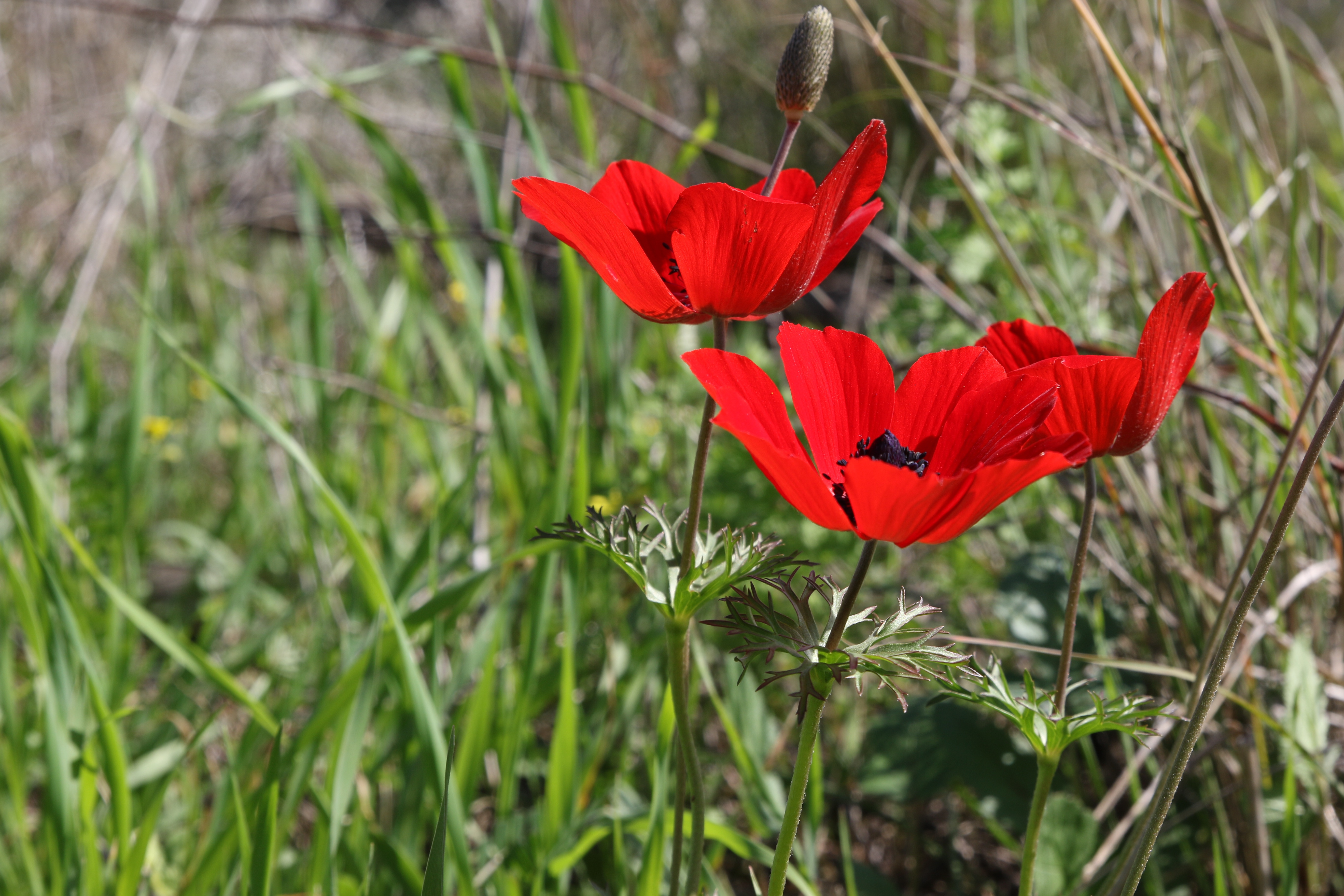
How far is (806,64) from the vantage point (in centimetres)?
52

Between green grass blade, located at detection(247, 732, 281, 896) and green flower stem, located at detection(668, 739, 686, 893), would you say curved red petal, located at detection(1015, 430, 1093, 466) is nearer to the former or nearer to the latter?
green flower stem, located at detection(668, 739, 686, 893)

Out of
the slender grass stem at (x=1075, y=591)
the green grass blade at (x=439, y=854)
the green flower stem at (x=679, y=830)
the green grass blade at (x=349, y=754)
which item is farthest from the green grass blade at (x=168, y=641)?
the slender grass stem at (x=1075, y=591)

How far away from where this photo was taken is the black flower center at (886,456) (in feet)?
1.75

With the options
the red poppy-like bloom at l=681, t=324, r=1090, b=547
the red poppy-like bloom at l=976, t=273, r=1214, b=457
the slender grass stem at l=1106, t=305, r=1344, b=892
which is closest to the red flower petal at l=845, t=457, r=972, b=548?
the red poppy-like bloom at l=681, t=324, r=1090, b=547

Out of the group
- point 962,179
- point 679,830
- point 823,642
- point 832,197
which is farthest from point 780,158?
point 962,179

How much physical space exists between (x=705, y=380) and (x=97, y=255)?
1.66 m

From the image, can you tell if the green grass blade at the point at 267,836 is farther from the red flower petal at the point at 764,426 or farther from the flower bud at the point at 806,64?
the flower bud at the point at 806,64

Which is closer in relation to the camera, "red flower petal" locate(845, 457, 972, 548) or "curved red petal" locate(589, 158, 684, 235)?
"red flower petal" locate(845, 457, 972, 548)

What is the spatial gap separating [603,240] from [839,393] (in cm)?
17

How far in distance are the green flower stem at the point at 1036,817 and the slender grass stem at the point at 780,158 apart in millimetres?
371

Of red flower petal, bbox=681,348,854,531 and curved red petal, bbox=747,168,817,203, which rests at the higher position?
curved red petal, bbox=747,168,817,203

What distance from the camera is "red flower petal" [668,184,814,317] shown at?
49 centimetres

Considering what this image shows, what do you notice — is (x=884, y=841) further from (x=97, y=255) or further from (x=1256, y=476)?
(x=97, y=255)

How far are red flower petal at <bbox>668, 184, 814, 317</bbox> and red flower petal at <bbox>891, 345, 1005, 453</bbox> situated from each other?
0.11 m
